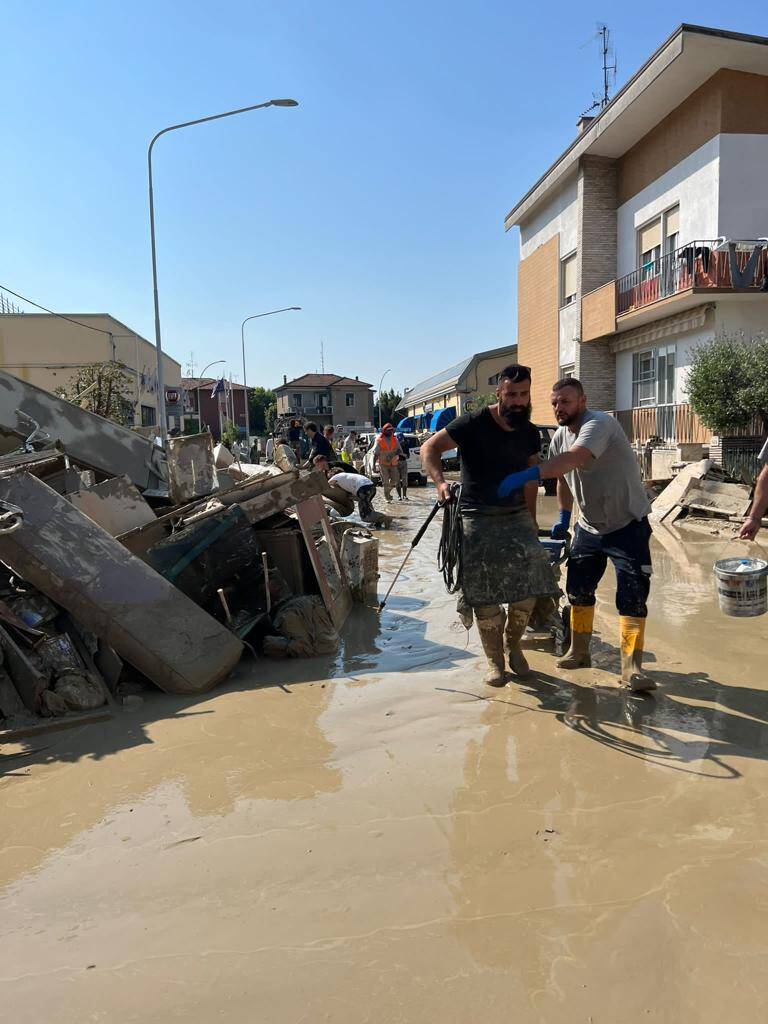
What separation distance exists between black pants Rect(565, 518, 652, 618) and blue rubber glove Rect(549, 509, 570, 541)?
43 cm

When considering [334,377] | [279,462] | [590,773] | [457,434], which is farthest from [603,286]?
[334,377]

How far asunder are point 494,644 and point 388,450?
13.0 m

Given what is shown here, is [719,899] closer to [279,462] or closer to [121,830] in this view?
[121,830]

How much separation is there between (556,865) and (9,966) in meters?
1.83

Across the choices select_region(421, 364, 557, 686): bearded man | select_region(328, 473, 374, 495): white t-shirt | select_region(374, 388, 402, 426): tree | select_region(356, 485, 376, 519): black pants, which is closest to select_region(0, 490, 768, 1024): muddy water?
select_region(421, 364, 557, 686): bearded man

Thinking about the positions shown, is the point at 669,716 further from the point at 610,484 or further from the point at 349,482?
the point at 349,482

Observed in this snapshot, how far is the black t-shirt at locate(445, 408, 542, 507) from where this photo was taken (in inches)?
178

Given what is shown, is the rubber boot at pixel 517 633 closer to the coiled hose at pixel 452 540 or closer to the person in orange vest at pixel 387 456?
the coiled hose at pixel 452 540

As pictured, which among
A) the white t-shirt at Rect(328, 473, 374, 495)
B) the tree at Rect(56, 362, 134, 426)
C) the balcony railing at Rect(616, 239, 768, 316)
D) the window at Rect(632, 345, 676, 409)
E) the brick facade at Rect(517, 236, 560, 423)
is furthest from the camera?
the brick facade at Rect(517, 236, 560, 423)

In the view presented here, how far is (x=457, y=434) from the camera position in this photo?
178 inches

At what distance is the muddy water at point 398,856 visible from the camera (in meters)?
2.13

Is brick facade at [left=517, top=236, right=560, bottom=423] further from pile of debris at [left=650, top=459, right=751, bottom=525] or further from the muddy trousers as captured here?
pile of debris at [left=650, top=459, right=751, bottom=525]

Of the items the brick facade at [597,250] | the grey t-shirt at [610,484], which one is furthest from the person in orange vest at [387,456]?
the grey t-shirt at [610,484]

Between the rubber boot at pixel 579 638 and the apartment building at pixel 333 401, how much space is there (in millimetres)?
85399
